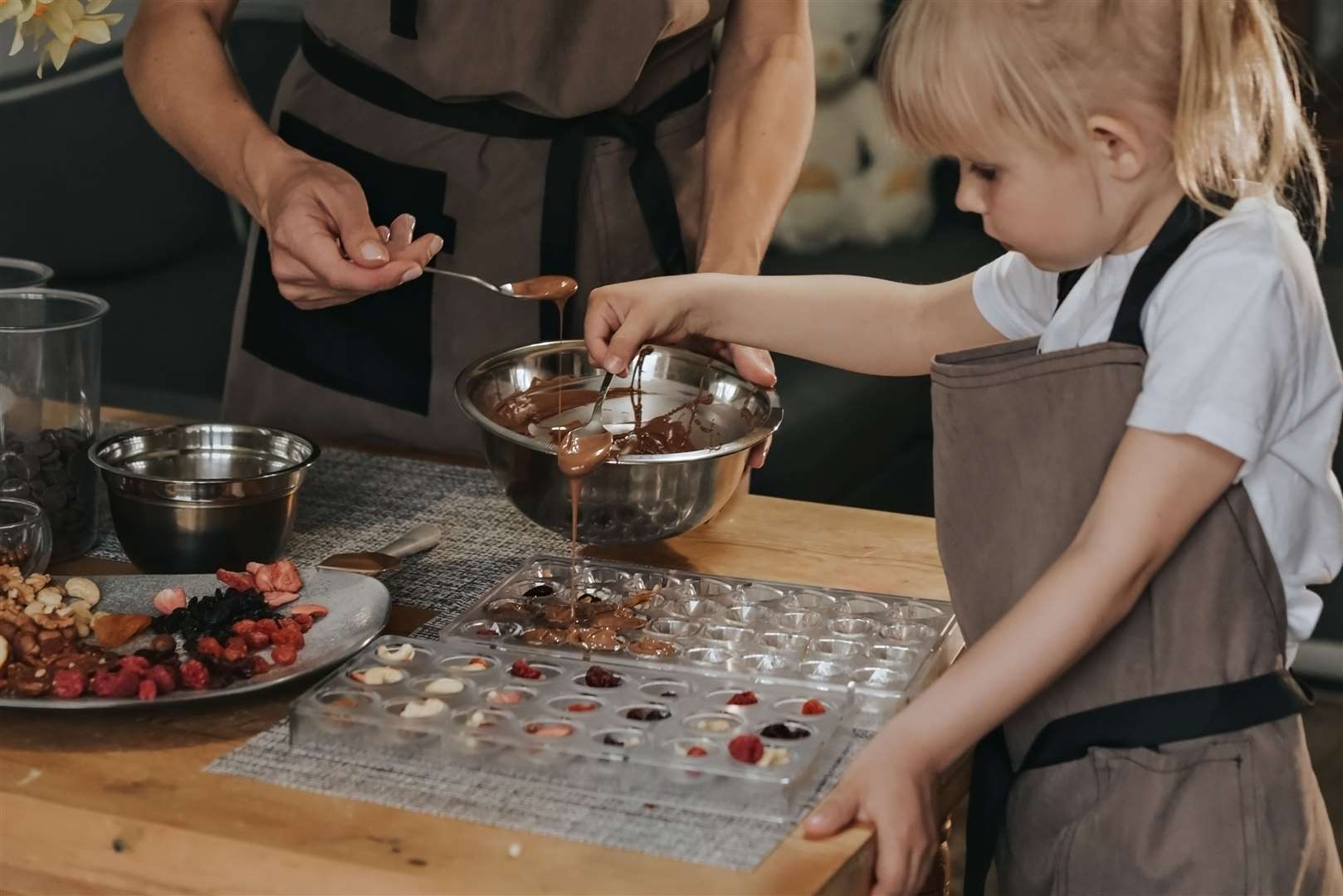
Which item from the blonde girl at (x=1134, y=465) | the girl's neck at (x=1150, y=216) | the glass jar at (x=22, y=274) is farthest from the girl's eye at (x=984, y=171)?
the glass jar at (x=22, y=274)

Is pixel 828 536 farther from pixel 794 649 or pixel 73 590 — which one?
pixel 73 590

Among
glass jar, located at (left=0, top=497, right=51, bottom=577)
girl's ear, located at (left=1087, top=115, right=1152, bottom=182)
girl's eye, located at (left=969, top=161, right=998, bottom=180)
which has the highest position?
girl's ear, located at (left=1087, top=115, right=1152, bottom=182)

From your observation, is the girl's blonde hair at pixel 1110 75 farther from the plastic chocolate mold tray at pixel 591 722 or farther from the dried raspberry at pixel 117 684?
the dried raspberry at pixel 117 684

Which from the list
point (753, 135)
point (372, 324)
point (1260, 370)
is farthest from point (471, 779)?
point (753, 135)

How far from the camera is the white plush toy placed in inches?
114

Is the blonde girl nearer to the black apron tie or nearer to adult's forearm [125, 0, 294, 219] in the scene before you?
the black apron tie

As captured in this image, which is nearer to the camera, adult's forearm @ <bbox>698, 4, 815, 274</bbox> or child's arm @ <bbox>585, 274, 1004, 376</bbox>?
child's arm @ <bbox>585, 274, 1004, 376</bbox>

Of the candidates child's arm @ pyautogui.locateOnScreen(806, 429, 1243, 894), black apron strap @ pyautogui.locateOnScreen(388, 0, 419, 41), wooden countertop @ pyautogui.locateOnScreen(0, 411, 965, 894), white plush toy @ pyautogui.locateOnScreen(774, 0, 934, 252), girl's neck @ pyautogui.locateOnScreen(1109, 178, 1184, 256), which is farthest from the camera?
white plush toy @ pyautogui.locateOnScreen(774, 0, 934, 252)

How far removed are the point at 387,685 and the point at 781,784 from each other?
303mm

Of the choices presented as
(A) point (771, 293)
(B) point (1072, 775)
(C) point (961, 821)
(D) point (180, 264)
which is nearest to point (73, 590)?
(A) point (771, 293)

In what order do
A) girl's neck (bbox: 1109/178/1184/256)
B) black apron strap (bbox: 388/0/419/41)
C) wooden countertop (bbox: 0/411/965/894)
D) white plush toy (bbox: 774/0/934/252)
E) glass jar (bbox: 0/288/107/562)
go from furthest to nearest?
1. white plush toy (bbox: 774/0/934/252)
2. black apron strap (bbox: 388/0/419/41)
3. glass jar (bbox: 0/288/107/562)
4. girl's neck (bbox: 1109/178/1184/256)
5. wooden countertop (bbox: 0/411/965/894)

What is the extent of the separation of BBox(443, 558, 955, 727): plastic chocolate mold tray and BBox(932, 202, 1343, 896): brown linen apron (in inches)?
4.5

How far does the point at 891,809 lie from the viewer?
1.03 m

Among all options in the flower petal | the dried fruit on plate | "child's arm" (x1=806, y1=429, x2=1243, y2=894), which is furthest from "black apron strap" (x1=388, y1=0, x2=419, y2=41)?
"child's arm" (x1=806, y1=429, x2=1243, y2=894)
